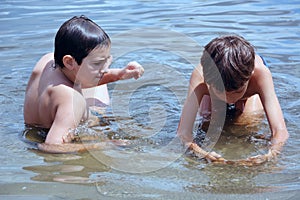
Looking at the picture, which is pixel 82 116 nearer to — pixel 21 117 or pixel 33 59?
pixel 21 117

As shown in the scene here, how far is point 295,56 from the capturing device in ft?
19.9

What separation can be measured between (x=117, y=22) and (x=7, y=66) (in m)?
2.56

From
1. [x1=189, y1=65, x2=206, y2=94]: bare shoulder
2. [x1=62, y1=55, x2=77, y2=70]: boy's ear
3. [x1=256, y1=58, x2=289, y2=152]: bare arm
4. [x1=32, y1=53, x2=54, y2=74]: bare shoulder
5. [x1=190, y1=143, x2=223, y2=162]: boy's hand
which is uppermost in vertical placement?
[x1=62, y1=55, x2=77, y2=70]: boy's ear

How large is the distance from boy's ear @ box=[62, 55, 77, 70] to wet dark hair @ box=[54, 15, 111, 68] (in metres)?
0.03

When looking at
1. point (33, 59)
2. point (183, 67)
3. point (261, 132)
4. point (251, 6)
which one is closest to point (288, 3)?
point (251, 6)

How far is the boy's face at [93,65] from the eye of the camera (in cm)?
391

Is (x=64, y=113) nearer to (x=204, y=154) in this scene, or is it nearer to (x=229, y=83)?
(x=204, y=154)

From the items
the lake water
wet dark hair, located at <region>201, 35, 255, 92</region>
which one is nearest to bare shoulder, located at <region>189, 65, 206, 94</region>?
wet dark hair, located at <region>201, 35, 255, 92</region>

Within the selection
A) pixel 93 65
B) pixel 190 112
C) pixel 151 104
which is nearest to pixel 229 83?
pixel 190 112

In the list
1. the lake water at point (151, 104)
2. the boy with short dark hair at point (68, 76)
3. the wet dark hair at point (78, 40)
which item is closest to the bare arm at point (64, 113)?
the boy with short dark hair at point (68, 76)

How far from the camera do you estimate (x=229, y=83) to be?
11.8 ft

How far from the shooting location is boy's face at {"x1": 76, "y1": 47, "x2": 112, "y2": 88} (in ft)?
12.8

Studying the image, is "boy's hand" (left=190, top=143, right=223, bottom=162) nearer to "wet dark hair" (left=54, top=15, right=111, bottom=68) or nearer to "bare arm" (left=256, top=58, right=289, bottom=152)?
"bare arm" (left=256, top=58, right=289, bottom=152)

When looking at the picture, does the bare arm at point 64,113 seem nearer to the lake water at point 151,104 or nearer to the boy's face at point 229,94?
the lake water at point 151,104
